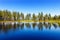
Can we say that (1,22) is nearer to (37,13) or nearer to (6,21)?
(6,21)

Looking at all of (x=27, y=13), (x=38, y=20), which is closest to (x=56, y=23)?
(x=38, y=20)

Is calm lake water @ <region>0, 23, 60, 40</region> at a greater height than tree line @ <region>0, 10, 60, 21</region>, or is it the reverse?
tree line @ <region>0, 10, 60, 21</region>

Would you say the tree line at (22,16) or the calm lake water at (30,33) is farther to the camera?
the tree line at (22,16)

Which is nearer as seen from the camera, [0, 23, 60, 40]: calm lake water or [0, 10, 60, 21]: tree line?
[0, 23, 60, 40]: calm lake water

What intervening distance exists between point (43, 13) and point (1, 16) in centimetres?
513

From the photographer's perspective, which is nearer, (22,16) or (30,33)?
(30,33)

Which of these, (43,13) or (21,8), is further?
(43,13)

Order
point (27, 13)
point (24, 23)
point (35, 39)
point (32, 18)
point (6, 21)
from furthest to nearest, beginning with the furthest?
point (6, 21) < point (24, 23) < point (32, 18) < point (27, 13) < point (35, 39)

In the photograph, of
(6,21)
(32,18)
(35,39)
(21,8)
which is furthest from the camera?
(6,21)

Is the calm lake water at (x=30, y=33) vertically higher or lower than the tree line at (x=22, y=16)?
lower

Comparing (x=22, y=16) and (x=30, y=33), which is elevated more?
(x=22, y=16)

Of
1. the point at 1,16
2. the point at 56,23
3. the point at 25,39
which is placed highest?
the point at 1,16

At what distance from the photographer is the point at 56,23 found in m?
13.1

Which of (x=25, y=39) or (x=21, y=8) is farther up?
(x=21, y=8)
